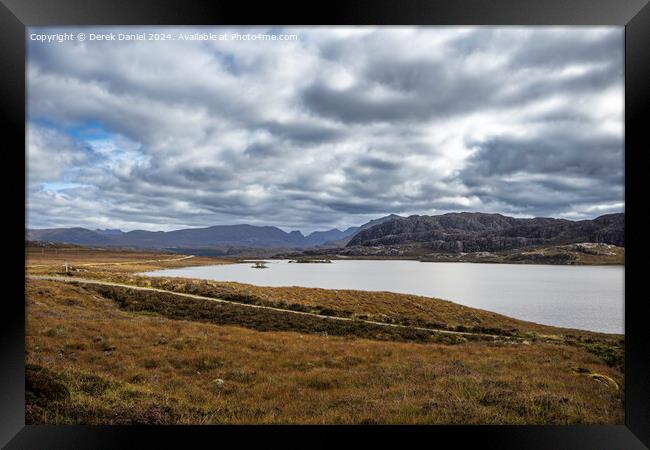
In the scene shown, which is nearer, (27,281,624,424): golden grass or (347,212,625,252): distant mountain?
(27,281,624,424): golden grass

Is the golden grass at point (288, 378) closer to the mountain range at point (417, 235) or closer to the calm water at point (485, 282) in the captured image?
the calm water at point (485, 282)

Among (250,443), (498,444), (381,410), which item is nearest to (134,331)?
(250,443)

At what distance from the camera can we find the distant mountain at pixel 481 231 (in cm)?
1147

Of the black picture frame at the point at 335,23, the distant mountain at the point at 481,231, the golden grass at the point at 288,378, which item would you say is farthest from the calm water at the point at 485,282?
the black picture frame at the point at 335,23

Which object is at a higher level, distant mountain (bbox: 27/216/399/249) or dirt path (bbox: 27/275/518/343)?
distant mountain (bbox: 27/216/399/249)

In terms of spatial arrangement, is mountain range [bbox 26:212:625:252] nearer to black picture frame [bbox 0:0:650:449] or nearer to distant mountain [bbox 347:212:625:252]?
distant mountain [bbox 347:212:625:252]

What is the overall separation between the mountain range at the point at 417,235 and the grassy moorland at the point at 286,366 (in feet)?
6.32

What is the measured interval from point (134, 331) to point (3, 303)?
3840mm

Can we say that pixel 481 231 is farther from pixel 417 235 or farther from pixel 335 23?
pixel 335 23

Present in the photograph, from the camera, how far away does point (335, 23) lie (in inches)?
220

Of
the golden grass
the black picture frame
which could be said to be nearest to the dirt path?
the golden grass

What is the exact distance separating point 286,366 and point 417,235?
32.8ft

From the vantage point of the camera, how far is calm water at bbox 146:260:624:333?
34.3 feet

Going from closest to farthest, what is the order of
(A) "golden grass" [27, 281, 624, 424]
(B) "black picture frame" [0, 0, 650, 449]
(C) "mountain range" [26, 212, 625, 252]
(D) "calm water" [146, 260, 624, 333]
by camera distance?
(B) "black picture frame" [0, 0, 650, 449] < (A) "golden grass" [27, 281, 624, 424] < (D) "calm water" [146, 260, 624, 333] < (C) "mountain range" [26, 212, 625, 252]
